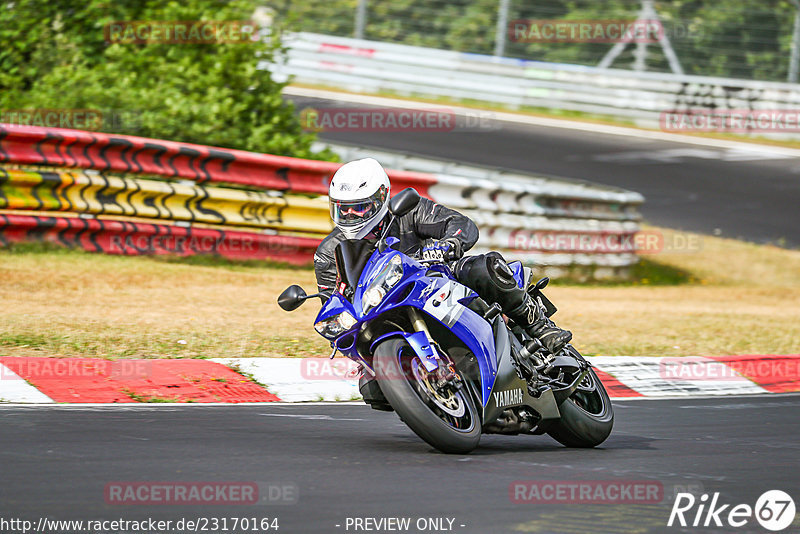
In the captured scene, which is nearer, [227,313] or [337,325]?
[337,325]

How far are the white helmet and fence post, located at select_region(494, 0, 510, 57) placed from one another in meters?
19.8

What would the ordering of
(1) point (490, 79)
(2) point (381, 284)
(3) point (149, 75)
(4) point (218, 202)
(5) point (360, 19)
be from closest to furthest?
(2) point (381, 284)
(4) point (218, 202)
(3) point (149, 75)
(1) point (490, 79)
(5) point (360, 19)

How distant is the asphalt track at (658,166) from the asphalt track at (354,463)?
1098 centimetres

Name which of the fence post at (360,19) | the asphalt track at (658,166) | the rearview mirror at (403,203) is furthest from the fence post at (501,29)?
the rearview mirror at (403,203)

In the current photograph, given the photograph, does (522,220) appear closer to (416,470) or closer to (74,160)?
(74,160)

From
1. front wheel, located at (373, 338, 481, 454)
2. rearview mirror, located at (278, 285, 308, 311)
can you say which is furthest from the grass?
front wheel, located at (373, 338, 481, 454)

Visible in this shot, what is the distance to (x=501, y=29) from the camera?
2556 centimetres

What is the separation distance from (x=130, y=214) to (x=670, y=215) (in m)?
9.14

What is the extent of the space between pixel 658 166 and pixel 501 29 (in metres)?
6.08

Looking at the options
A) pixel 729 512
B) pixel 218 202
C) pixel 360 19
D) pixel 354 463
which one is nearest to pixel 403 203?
pixel 354 463

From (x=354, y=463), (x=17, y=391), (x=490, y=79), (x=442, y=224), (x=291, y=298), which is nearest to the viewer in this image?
(x=354, y=463)

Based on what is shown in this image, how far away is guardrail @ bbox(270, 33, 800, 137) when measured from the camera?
24594 mm

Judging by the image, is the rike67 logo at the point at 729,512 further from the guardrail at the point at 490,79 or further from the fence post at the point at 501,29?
the fence post at the point at 501,29

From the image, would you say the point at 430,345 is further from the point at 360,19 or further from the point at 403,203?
the point at 360,19
